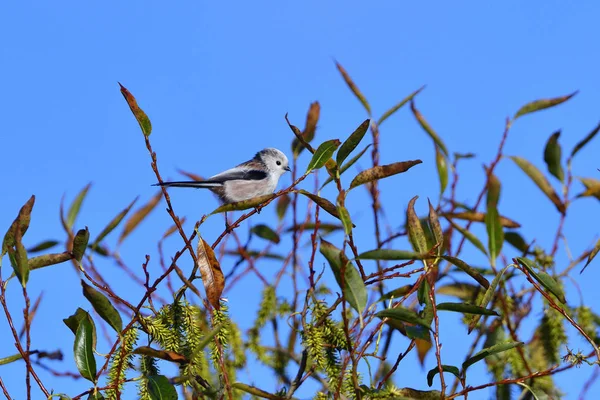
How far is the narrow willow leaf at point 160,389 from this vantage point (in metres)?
2.37

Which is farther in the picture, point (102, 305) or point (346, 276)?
point (102, 305)

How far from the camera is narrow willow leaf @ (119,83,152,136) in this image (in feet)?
8.84

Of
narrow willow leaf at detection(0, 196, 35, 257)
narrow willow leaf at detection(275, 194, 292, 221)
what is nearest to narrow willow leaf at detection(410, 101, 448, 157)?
narrow willow leaf at detection(275, 194, 292, 221)

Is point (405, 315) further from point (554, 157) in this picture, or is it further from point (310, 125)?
point (310, 125)

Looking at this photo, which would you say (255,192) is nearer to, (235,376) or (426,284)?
(235,376)

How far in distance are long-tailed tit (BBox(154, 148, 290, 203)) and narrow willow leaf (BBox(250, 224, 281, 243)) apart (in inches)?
48.0

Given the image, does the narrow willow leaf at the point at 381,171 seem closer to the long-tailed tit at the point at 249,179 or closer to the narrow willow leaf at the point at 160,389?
the narrow willow leaf at the point at 160,389

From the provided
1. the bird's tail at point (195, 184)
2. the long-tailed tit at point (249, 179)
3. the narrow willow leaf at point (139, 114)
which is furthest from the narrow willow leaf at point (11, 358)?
the long-tailed tit at point (249, 179)

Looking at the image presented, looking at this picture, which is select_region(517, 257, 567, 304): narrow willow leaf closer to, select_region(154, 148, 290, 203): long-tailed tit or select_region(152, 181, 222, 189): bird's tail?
select_region(152, 181, 222, 189): bird's tail

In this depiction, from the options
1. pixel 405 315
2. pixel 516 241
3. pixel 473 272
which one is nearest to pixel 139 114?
pixel 405 315

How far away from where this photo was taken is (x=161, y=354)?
7.80 ft

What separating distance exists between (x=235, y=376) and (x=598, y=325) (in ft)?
6.37

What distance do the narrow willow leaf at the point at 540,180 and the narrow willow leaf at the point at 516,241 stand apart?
266mm

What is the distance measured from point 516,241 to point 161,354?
8.24 ft
